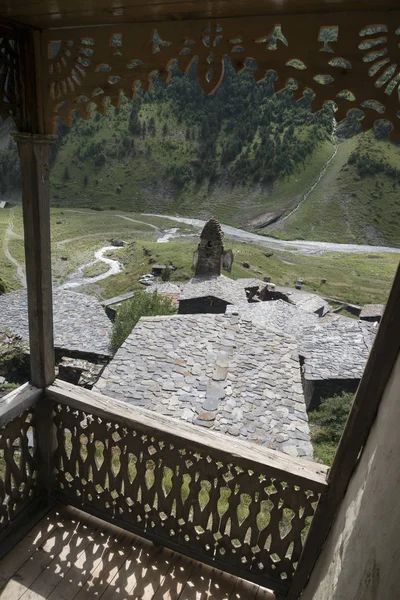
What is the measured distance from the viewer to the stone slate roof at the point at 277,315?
16.3 m

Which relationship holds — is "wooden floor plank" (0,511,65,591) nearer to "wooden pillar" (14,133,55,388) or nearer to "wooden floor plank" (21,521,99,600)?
"wooden floor plank" (21,521,99,600)

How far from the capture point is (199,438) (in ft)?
8.71

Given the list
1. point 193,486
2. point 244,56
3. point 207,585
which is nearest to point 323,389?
point 207,585

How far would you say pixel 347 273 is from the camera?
4291cm

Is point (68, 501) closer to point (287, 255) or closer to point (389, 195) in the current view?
point (287, 255)

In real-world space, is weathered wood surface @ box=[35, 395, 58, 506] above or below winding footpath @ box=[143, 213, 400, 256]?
above

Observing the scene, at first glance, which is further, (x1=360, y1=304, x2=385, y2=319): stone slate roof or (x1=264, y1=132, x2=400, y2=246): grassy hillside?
(x1=264, y1=132, x2=400, y2=246): grassy hillside

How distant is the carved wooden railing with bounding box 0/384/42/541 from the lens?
2777 millimetres

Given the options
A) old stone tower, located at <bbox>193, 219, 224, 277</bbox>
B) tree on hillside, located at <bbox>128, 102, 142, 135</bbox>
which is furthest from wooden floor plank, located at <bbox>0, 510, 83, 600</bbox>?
tree on hillside, located at <bbox>128, 102, 142, 135</bbox>

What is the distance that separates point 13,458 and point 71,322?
14.0m

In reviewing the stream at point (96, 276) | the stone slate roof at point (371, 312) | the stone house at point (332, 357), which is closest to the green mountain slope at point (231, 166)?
the stream at point (96, 276)

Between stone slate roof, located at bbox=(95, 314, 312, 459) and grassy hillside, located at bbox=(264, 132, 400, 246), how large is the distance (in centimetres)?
5417

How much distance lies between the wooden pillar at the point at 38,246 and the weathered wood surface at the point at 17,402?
6cm

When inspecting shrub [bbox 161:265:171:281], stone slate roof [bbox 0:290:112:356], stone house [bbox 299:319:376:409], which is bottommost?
shrub [bbox 161:265:171:281]
